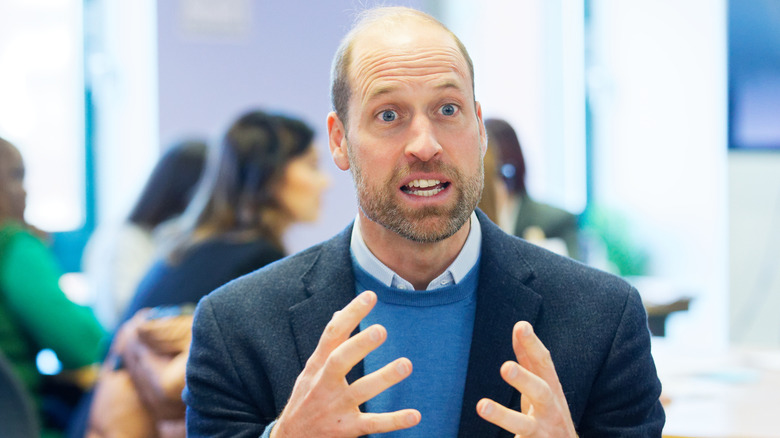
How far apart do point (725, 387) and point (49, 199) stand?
3847mm

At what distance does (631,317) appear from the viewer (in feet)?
4.47

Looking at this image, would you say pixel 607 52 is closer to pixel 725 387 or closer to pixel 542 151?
pixel 542 151

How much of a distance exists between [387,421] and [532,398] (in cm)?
20

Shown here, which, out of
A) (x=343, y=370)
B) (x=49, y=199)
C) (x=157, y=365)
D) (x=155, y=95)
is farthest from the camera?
(x=49, y=199)

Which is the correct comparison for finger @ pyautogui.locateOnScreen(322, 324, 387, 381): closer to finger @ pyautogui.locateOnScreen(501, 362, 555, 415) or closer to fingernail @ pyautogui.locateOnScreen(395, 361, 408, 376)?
fingernail @ pyautogui.locateOnScreen(395, 361, 408, 376)

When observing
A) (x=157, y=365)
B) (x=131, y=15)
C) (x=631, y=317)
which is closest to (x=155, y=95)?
(x=131, y=15)

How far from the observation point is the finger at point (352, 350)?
1.07 metres

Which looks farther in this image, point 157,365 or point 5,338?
point 5,338

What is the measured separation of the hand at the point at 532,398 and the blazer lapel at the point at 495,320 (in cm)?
18

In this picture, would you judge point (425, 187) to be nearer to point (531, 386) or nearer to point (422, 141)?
point (422, 141)

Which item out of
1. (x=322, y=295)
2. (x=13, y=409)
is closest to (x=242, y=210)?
(x=13, y=409)

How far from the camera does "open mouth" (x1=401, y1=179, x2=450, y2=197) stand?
132 cm

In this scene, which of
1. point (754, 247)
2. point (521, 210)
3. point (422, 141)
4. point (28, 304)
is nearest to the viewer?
point (422, 141)

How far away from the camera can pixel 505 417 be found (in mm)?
1064
